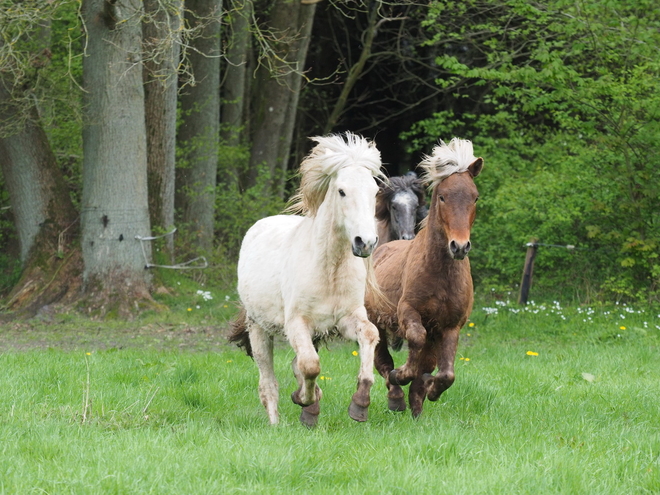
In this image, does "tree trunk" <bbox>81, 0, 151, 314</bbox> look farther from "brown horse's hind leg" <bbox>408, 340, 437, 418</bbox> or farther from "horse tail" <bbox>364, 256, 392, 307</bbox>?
"brown horse's hind leg" <bbox>408, 340, 437, 418</bbox>

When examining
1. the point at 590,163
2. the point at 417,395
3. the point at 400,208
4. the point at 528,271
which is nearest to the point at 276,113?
the point at 528,271

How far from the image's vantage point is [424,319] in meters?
6.79

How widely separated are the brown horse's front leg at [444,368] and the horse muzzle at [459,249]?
730 millimetres

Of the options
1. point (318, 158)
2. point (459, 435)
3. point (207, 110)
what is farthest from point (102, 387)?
point (207, 110)

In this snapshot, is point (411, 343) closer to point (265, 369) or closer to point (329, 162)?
point (265, 369)

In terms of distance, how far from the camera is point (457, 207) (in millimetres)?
6504

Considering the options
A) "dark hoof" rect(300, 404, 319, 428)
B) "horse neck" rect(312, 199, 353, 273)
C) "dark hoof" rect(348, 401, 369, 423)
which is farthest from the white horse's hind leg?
"horse neck" rect(312, 199, 353, 273)

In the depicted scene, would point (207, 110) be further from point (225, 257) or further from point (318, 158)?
point (318, 158)

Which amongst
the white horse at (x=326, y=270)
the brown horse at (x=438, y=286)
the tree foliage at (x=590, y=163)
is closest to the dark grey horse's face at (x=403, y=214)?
the brown horse at (x=438, y=286)

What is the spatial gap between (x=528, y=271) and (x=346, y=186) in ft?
28.7

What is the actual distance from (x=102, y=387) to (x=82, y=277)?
6.35 m

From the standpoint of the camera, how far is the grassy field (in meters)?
4.39

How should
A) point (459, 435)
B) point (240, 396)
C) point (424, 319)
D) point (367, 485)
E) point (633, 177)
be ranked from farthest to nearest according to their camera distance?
point (633, 177)
point (240, 396)
point (424, 319)
point (459, 435)
point (367, 485)

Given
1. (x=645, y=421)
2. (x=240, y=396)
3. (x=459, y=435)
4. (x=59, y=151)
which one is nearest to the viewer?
(x=459, y=435)
